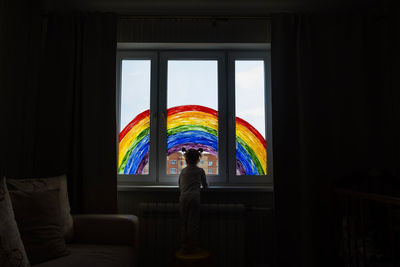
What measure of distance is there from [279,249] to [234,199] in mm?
487

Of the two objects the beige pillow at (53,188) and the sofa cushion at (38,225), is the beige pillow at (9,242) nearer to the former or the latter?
the sofa cushion at (38,225)

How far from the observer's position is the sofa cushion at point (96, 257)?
152cm

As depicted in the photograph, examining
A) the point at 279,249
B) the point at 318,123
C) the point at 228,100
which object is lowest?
the point at 279,249

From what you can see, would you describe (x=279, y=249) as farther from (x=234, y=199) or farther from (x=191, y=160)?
(x=191, y=160)

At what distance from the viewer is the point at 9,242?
1.30 metres

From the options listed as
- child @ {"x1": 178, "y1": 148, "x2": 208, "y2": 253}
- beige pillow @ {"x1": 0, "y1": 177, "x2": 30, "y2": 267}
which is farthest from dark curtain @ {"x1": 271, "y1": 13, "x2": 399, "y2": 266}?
beige pillow @ {"x1": 0, "y1": 177, "x2": 30, "y2": 267}

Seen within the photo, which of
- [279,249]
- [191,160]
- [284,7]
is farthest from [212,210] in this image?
[284,7]

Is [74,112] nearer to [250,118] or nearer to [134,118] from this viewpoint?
[134,118]

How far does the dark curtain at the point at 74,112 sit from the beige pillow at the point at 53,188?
12.2 inches

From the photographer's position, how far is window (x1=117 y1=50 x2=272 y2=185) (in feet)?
8.43

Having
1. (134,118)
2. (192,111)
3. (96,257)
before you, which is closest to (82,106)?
(134,118)

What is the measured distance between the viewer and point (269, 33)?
8.38 feet

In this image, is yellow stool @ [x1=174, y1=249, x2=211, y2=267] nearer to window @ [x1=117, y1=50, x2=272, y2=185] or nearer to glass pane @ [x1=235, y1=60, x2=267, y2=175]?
window @ [x1=117, y1=50, x2=272, y2=185]

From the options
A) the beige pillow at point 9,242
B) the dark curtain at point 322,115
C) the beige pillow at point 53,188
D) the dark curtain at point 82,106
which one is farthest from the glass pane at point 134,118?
the beige pillow at point 9,242
